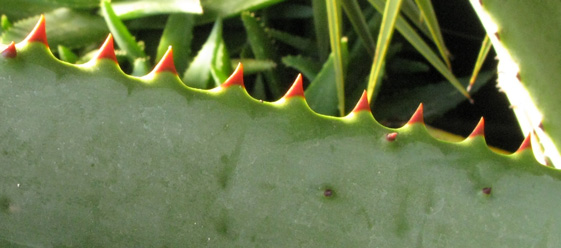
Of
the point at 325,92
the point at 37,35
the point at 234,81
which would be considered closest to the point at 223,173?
the point at 234,81

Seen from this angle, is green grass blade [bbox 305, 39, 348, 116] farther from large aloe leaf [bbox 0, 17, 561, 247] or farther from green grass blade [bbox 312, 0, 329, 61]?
large aloe leaf [bbox 0, 17, 561, 247]

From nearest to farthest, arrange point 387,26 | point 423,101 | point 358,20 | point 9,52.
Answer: point 9,52 → point 387,26 → point 358,20 → point 423,101

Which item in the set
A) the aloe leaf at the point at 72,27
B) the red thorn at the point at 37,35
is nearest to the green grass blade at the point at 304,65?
the aloe leaf at the point at 72,27

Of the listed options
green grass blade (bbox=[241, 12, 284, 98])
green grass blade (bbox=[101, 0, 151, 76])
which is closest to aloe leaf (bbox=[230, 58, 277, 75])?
green grass blade (bbox=[241, 12, 284, 98])

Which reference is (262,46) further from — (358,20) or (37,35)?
(37,35)

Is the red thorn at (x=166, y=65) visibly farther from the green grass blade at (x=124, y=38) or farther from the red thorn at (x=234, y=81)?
the green grass blade at (x=124, y=38)

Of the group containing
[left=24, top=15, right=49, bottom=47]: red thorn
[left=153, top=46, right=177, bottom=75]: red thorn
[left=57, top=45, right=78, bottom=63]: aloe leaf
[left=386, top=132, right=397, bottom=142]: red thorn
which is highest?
[left=24, top=15, right=49, bottom=47]: red thorn
